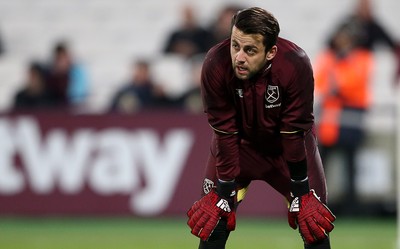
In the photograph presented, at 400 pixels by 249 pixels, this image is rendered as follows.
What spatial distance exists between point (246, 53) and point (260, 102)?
1.38ft

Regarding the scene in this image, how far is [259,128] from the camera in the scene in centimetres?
691

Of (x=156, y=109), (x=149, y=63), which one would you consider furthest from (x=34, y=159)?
(x=149, y=63)

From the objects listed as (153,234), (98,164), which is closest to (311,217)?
(153,234)

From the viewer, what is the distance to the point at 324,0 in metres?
17.0

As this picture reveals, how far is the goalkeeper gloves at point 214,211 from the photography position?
6996 mm

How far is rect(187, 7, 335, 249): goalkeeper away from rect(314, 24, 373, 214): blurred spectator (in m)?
6.01

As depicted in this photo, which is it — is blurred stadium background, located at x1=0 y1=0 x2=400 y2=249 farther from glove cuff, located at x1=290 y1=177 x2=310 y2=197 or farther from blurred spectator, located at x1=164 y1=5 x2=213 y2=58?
glove cuff, located at x1=290 y1=177 x2=310 y2=197

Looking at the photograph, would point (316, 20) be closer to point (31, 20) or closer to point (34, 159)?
point (31, 20)

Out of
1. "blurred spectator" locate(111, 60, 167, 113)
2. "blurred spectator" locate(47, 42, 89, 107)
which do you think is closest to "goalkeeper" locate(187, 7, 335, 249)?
"blurred spectator" locate(111, 60, 167, 113)

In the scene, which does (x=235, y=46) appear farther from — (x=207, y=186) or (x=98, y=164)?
(x=98, y=164)

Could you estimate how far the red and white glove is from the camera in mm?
6961

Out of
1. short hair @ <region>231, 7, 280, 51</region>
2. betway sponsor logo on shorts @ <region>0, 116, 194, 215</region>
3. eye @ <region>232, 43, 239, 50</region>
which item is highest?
short hair @ <region>231, 7, 280, 51</region>

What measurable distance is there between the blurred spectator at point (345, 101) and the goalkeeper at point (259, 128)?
19.7ft

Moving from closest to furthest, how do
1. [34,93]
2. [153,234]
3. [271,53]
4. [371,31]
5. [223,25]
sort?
1. [271,53]
2. [153,234]
3. [34,93]
4. [223,25]
5. [371,31]
